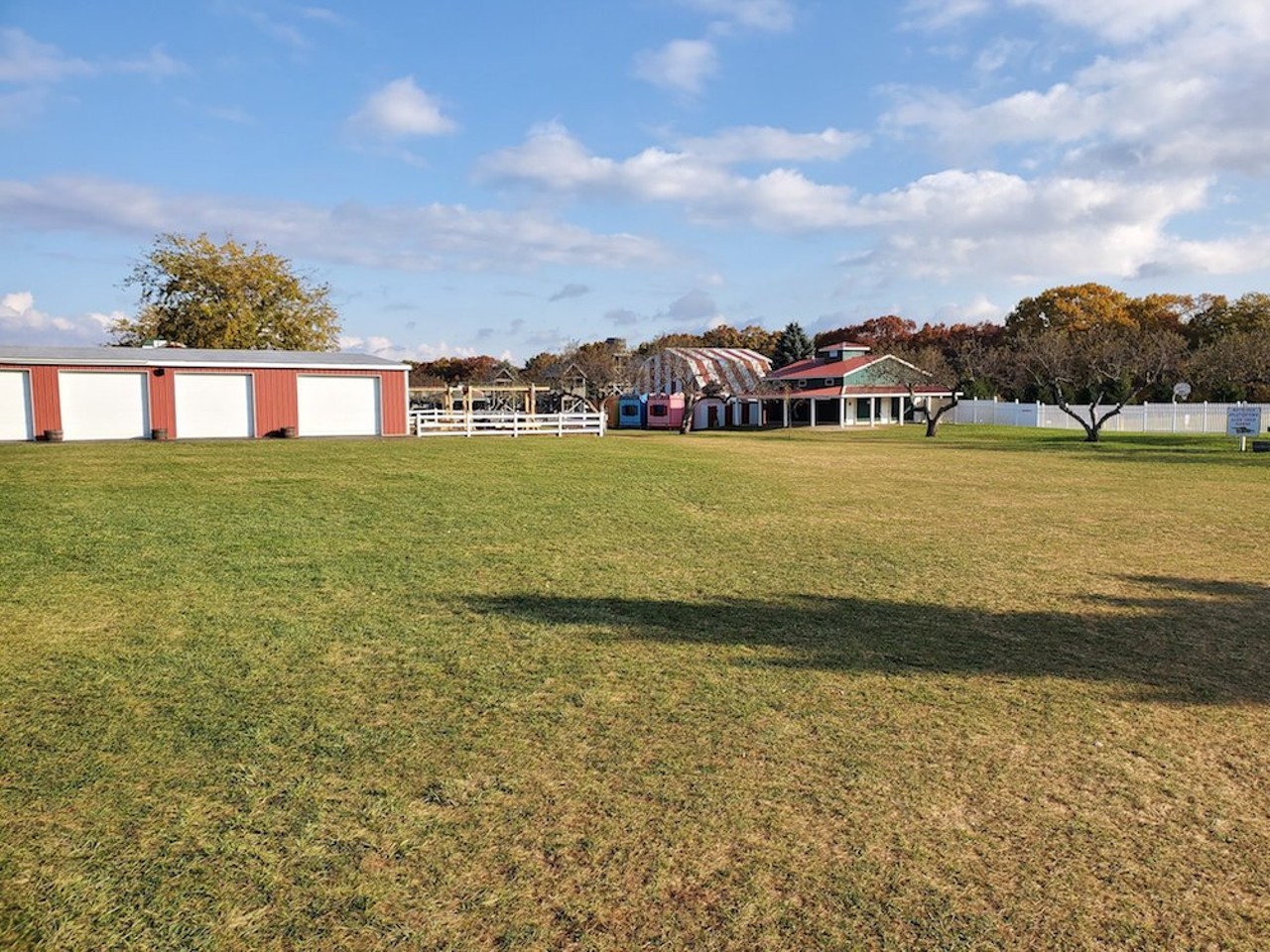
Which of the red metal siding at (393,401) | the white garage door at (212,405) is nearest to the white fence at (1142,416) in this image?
the red metal siding at (393,401)

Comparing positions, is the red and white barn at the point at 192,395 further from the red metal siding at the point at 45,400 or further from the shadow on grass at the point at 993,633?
the shadow on grass at the point at 993,633

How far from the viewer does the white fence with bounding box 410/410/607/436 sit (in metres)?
33.2

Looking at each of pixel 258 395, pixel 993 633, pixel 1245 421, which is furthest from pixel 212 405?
pixel 1245 421

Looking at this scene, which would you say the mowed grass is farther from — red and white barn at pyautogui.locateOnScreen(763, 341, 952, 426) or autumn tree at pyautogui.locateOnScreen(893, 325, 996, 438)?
red and white barn at pyautogui.locateOnScreen(763, 341, 952, 426)

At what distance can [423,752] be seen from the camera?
4848 mm

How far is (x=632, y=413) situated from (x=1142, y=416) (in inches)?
1340

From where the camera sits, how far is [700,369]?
83.7m

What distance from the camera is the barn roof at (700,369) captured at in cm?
8188

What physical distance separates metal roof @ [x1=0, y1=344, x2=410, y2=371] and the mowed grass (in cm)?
2024

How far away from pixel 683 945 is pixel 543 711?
8.04ft

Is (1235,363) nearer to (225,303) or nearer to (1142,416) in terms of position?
(1142,416)

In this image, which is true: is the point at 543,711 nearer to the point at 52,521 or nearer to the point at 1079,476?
the point at 52,521

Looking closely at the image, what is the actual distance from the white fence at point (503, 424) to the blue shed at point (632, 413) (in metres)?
28.1

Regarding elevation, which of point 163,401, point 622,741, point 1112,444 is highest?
point 163,401
